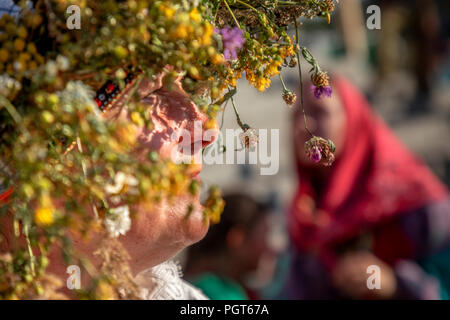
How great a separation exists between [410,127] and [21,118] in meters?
9.82

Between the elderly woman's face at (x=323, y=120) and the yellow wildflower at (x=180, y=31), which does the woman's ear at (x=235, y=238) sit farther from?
the yellow wildflower at (x=180, y=31)

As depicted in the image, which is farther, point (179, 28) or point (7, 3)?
point (7, 3)

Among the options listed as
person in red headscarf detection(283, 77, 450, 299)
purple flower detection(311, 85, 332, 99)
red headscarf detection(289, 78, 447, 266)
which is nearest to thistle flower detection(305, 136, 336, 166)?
purple flower detection(311, 85, 332, 99)

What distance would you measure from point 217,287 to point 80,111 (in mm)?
2508

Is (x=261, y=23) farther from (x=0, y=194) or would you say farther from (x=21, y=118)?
(x=0, y=194)

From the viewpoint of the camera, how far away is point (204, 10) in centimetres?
115

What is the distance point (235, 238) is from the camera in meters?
4.09

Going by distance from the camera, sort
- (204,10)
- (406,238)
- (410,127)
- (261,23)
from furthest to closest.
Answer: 1. (410,127)
2. (406,238)
3. (261,23)
4. (204,10)

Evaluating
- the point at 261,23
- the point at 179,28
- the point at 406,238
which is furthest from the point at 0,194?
the point at 406,238

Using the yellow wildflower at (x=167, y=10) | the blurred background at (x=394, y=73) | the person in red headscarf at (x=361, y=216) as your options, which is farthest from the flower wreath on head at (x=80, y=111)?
the blurred background at (x=394, y=73)

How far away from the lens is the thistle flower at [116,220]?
1.11 meters

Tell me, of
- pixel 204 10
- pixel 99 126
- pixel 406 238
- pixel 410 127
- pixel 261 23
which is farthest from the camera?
pixel 410 127

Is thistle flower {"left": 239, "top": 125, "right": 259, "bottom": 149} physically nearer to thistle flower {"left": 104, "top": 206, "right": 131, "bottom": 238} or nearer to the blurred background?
thistle flower {"left": 104, "top": 206, "right": 131, "bottom": 238}
